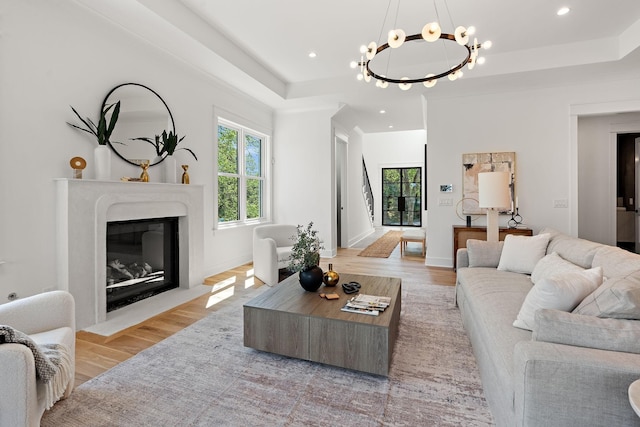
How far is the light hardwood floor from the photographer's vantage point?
234 centimetres

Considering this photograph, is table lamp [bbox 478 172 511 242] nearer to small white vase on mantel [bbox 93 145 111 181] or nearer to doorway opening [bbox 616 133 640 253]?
small white vase on mantel [bbox 93 145 111 181]

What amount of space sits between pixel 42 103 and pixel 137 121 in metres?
0.91

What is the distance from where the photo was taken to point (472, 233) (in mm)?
4902

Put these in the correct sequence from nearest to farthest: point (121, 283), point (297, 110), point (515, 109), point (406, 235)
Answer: point (121, 283)
point (515, 109)
point (297, 110)
point (406, 235)

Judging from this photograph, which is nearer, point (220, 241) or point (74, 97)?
point (74, 97)

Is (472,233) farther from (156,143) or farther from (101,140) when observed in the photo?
(101,140)

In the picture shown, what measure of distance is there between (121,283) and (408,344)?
3.01 metres

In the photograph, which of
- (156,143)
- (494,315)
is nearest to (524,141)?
(494,315)

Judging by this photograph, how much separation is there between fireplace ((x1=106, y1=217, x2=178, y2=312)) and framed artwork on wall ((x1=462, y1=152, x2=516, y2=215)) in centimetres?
449

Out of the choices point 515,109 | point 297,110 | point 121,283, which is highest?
point 297,110

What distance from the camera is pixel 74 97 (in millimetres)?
2928

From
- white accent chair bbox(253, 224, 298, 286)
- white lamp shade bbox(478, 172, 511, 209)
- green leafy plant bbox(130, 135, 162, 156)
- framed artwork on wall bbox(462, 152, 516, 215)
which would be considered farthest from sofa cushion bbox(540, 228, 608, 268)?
green leafy plant bbox(130, 135, 162, 156)

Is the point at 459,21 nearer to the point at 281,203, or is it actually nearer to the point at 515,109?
the point at 515,109

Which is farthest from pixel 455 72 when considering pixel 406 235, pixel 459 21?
pixel 406 235
